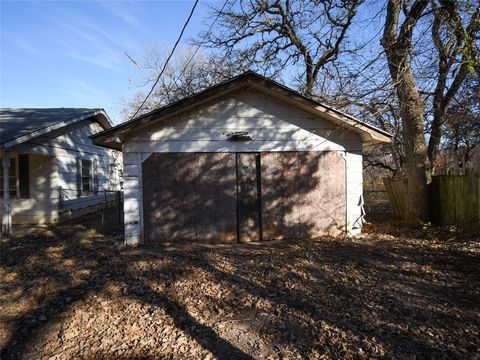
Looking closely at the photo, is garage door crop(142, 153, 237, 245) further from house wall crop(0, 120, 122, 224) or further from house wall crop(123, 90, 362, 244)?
house wall crop(0, 120, 122, 224)

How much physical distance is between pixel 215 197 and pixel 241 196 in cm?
66

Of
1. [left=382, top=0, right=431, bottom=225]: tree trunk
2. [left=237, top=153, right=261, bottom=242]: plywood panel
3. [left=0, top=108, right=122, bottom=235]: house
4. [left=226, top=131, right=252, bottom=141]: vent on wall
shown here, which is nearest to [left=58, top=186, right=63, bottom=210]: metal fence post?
[left=0, top=108, right=122, bottom=235]: house

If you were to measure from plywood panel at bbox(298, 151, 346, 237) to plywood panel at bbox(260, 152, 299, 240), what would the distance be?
0.19 metres

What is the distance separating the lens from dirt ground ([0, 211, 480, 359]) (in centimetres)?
355

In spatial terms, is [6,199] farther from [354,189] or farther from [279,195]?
[354,189]

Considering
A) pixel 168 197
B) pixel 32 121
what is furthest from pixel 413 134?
pixel 32 121

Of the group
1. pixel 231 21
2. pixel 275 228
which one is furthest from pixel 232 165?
pixel 231 21

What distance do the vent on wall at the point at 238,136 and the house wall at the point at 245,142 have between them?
101 millimetres

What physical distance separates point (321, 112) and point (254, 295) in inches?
194

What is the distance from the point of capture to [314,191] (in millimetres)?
8367

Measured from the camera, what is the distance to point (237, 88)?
7.93 meters

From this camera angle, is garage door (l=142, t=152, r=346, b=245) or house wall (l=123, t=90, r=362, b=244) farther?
garage door (l=142, t=152, r=346, b=245)

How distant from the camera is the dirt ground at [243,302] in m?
3.55

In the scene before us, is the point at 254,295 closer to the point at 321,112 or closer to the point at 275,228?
the point at 275,228
